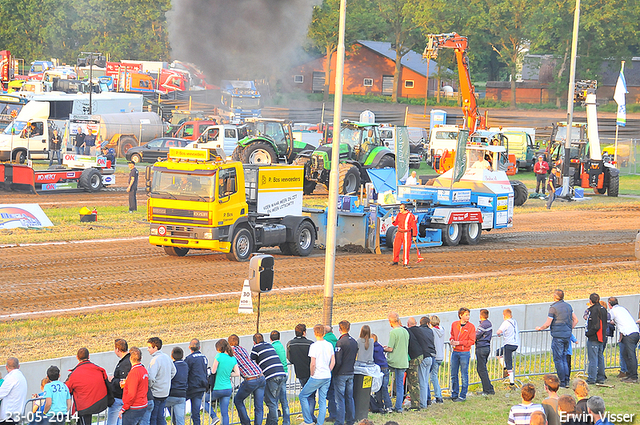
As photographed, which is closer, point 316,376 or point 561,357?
point 316,376

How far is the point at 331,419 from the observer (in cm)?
1088

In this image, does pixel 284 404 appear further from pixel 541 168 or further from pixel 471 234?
pixel 541 168

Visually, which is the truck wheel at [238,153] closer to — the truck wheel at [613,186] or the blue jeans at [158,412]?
the truck wheel at [613,186]

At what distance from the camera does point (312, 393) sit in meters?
10.4

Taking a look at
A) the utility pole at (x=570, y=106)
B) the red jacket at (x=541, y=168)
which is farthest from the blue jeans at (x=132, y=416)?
the red jacket at (x=541, y=168)

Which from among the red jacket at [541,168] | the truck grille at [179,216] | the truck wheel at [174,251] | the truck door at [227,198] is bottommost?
the truck wheel at [174,251]

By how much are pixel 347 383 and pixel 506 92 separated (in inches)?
2508

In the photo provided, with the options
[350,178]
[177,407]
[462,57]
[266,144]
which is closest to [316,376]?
[177,407]

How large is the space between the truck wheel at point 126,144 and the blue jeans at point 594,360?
108ft

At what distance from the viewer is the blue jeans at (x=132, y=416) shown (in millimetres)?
→ 9008

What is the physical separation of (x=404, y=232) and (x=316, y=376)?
10.5 m

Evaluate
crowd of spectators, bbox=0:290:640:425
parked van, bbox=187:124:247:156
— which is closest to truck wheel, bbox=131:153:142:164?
parked van, bbox=187:124:247:156

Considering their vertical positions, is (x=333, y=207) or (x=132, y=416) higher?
(x=333, y=207)

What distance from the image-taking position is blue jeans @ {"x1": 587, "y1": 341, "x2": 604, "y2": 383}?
13.0 metres
